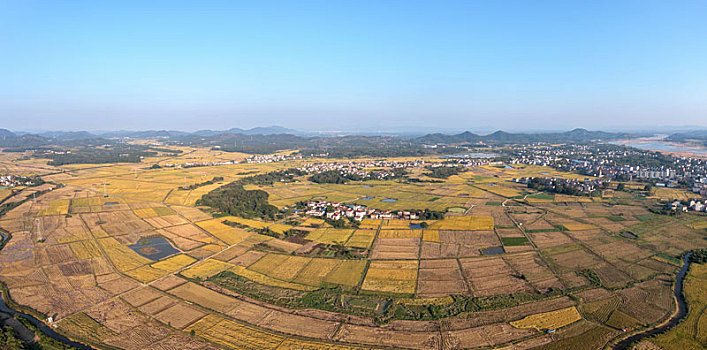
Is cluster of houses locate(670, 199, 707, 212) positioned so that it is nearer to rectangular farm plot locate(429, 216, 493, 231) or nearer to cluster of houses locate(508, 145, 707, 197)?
cluster of houses locate(508, 145, 707, 197)

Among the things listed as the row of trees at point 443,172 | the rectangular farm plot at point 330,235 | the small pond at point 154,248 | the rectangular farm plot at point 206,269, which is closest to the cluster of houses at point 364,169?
the row of trees at point 443,172

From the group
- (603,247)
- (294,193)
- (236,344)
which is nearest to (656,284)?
(603,247)

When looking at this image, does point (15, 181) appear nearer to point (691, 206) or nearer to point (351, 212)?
point (351, 212)

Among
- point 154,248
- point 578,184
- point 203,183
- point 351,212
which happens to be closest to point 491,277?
point 351,212

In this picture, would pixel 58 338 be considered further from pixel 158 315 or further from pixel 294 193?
pixel 294 193

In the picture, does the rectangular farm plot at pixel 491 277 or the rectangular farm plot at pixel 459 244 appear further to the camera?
the rectangular farm plot at pixel 459 244

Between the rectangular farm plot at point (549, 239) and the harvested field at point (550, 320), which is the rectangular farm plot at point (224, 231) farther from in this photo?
the rectangular farm plot at point (549, 239)
